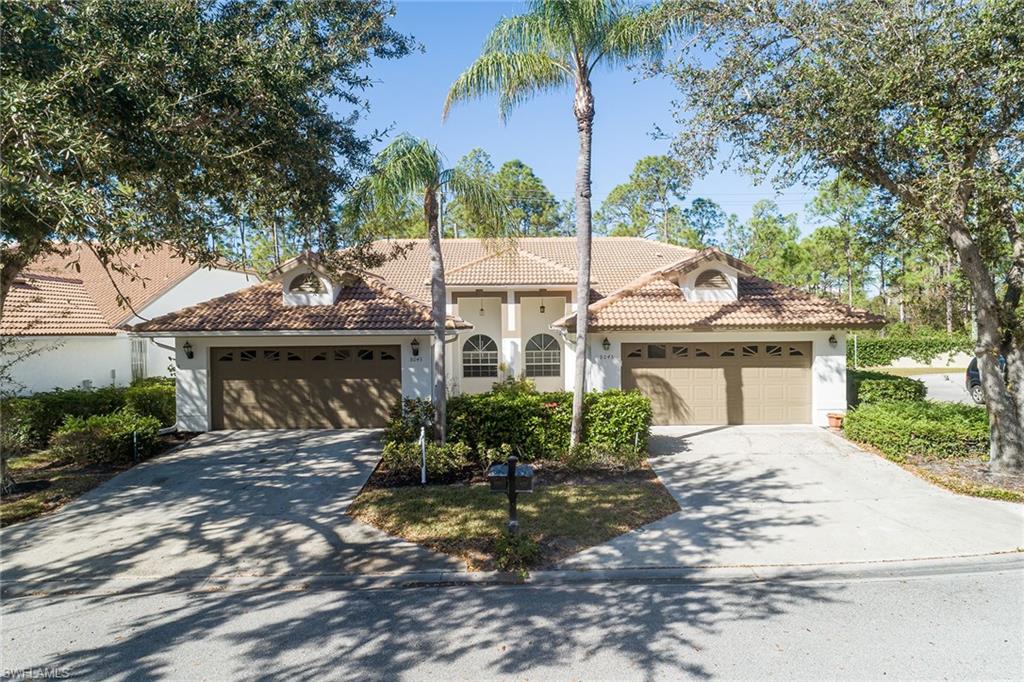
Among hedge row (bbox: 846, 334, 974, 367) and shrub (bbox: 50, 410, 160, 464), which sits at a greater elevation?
hedge row (bbox: 846, 334, 974, 367)

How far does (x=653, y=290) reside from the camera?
1416 centimetres

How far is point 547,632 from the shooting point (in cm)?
466

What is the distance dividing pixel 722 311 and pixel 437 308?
24.4ft

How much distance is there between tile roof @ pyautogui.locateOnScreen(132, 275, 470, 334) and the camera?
12281mm

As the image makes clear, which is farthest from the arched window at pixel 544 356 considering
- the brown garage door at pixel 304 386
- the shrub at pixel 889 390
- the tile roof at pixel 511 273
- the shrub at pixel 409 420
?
the shrub at pixel 889 390

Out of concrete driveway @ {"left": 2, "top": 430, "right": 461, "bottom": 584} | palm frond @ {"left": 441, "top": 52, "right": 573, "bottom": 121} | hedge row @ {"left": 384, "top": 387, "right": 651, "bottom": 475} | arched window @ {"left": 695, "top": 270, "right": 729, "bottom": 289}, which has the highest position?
palm frond @ {"left": 441, "top": 52, "right": 573, "bottom": 121}

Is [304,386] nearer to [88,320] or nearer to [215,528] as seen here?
[215,528]

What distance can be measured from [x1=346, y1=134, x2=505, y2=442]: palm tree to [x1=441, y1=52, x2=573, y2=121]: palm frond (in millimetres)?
1468

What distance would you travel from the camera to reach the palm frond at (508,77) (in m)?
9.48

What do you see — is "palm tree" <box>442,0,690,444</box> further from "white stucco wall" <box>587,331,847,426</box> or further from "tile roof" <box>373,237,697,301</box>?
"tile roof" <box>373,237,697,301</box>

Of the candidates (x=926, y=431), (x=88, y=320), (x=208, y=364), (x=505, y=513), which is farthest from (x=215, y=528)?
(x=88, y=320)

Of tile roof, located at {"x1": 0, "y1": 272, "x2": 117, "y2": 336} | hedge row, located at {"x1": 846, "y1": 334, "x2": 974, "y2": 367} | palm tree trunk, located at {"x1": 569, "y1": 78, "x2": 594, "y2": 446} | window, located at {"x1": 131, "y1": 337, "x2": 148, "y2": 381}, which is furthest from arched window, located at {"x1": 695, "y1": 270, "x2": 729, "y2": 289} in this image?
hedge row, located at {"x1": 846, "y1": 334, "x2": 974, "y2": 367}

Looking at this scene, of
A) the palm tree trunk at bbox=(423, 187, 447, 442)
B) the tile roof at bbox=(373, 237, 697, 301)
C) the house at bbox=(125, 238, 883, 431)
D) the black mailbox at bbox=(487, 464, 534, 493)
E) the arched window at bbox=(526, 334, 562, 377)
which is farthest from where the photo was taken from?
the arched window at bbox=(526, 334, 562, 377)

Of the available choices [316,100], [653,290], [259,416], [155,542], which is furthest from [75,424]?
[653,290]
